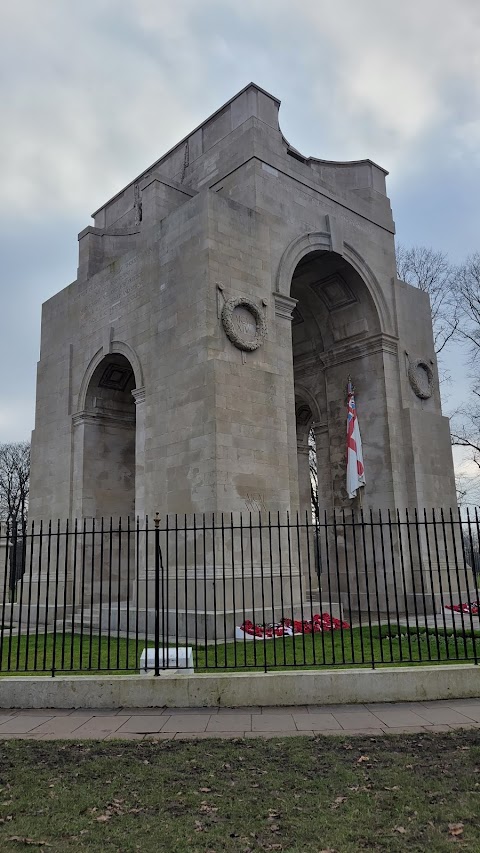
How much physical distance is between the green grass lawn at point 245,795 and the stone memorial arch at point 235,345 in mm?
8284

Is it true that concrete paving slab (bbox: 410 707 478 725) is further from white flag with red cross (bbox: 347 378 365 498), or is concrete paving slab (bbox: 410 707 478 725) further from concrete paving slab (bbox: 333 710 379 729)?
white flag with red cross (bbox: 347 378 365 498)

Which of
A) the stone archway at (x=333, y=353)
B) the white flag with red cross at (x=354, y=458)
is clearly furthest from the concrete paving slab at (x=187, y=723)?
the stone archway at (x=333, y=353)

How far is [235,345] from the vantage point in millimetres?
15852

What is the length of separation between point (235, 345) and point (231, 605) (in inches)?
245

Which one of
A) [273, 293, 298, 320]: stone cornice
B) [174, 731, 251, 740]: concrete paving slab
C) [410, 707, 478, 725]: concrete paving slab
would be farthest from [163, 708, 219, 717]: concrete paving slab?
[273, 293, 298, 320]: stone cornice

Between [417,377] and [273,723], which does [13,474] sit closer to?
[417,377]

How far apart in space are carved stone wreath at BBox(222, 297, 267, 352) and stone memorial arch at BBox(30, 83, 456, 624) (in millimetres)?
50

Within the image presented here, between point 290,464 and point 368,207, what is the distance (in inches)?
426

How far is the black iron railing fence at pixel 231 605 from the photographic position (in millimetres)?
9008

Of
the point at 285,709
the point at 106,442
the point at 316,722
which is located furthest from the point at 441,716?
the point at 106,442

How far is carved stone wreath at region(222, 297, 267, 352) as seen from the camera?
15.7 metres

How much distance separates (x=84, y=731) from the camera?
7.12 meters

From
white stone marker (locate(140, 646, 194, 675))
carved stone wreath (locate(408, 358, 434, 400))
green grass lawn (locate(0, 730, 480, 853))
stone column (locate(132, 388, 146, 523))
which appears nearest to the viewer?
green grass lawn (locate(0, 730, 480, 853))

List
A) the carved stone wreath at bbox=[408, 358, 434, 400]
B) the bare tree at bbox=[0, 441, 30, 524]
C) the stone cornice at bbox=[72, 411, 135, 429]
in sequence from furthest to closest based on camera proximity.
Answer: the bare tree at bbox=[0, 441, 30, 524]
the carved stone wreath at bbox=[408, 358, 434, 400]
the stone cornice at bbox=[72, 411, 135, 429]
